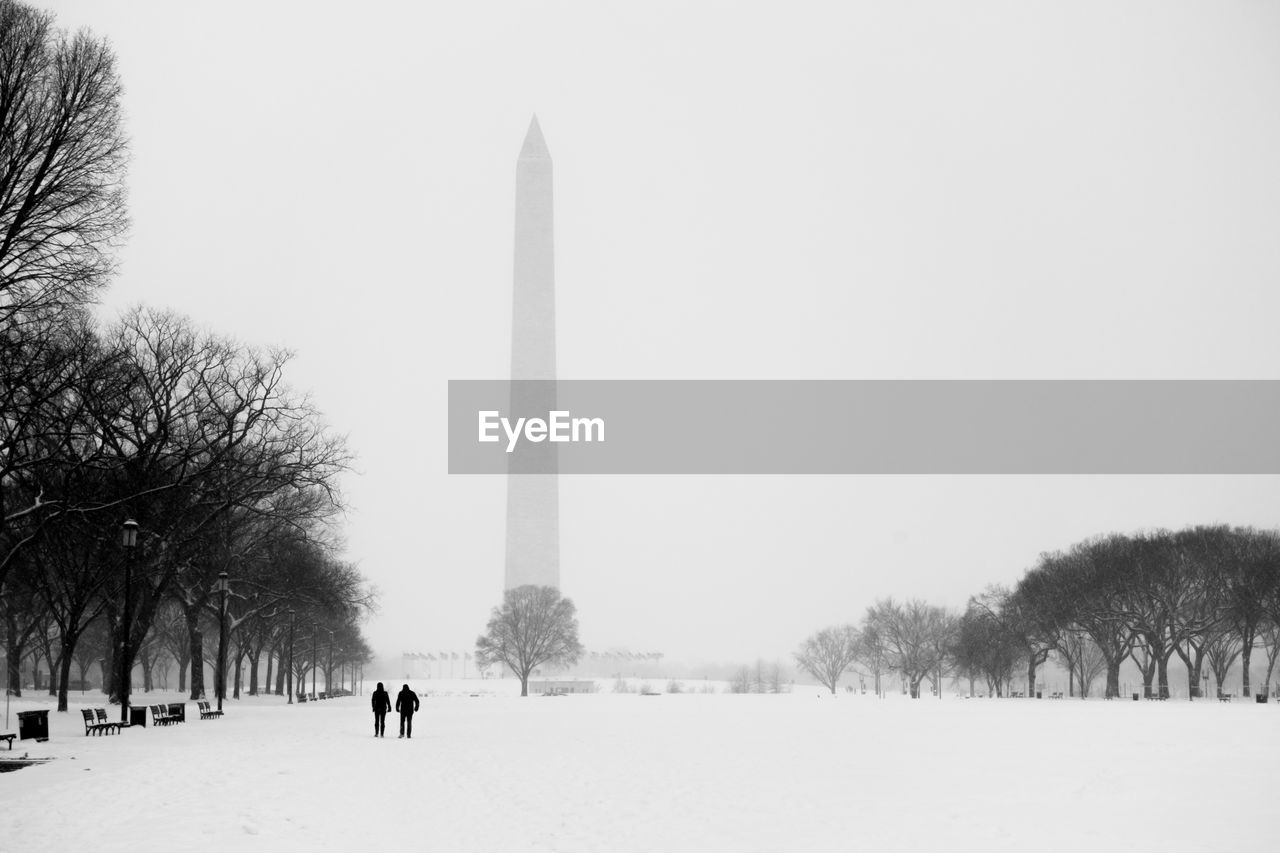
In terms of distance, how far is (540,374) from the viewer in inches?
4053

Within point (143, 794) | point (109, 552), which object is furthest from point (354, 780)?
point (109, 552)

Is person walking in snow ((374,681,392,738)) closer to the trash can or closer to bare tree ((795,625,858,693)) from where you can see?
the trash can

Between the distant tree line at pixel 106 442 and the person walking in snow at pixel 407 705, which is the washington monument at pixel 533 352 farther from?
the person walking in snow at pixel 407 705

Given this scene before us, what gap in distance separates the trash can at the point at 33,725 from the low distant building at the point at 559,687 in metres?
78.0

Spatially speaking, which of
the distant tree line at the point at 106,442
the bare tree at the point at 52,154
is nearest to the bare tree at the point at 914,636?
the distant tree line at the point at 106,442

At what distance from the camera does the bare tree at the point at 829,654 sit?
11556cm

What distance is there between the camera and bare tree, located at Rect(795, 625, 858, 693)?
379 feet

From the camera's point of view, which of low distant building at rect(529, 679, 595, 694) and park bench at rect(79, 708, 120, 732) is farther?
low distant building at rect(529, 679, 595, 694)

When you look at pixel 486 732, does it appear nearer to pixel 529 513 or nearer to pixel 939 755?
pixel 939 755

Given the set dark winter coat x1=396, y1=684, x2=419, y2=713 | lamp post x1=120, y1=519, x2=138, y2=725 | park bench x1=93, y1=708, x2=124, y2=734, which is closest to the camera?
park bench x1=93, y1=708, x2=124, y2=734

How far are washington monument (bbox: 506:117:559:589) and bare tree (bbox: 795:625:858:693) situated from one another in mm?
34455

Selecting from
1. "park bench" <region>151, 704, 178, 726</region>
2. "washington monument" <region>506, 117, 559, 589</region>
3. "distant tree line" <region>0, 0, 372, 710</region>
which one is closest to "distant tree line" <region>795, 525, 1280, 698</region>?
"washington monument" <region>506, 117, 559, 589</region>

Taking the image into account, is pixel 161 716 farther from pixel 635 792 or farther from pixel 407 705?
pixel 635 792

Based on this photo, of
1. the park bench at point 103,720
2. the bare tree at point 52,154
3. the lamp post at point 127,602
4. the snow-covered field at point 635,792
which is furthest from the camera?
the lamp post at point 127,602
